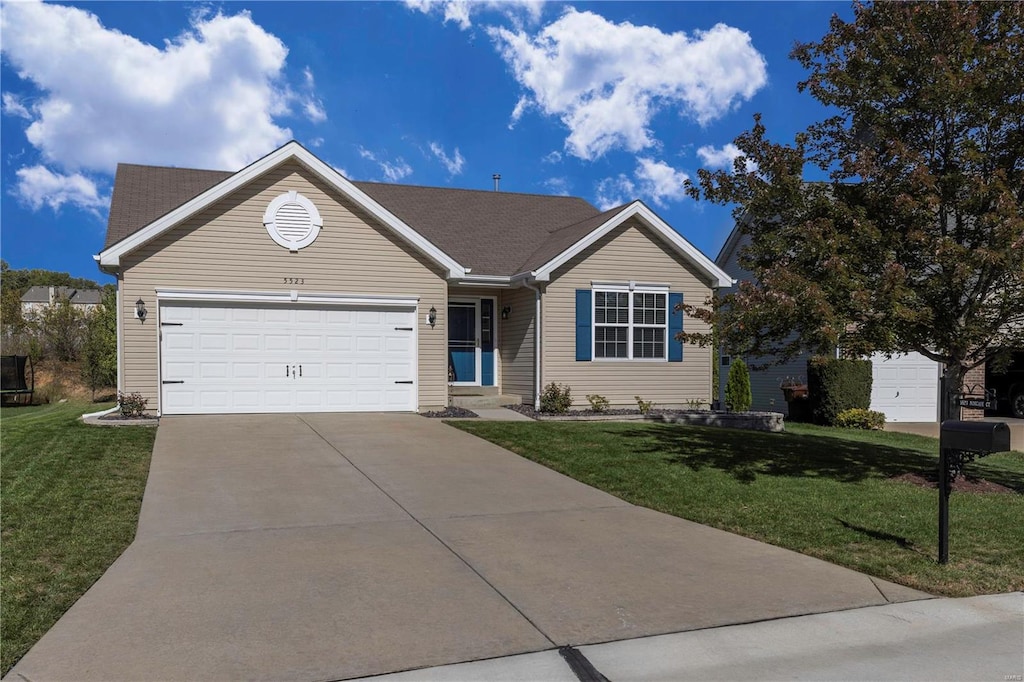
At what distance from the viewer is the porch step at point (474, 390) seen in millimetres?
17212

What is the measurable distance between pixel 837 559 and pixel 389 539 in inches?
141

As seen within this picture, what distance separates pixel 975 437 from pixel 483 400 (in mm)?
12036

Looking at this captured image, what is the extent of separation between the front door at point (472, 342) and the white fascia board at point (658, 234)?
1.89 metres

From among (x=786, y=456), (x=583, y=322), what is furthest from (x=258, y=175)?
(x=786, y=456)

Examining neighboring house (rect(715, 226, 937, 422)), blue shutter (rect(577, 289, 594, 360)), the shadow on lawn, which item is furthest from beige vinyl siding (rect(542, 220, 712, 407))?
the shadow on lawn

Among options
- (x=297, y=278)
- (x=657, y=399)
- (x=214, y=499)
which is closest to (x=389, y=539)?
(x=214, y=499)

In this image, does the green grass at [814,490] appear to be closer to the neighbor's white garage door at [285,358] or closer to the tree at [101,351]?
the neighbor's white garage door at [285,358]

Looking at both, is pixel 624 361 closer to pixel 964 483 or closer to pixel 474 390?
pixel 474 390

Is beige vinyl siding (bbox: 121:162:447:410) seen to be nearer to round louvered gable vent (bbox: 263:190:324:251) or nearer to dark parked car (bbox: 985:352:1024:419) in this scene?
round louvered gable vent (bbox: 263:190:324:251)

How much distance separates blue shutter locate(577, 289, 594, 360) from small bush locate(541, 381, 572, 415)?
0.95 meters

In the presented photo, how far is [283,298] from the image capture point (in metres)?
14.4

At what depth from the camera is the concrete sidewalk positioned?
13.1 ft

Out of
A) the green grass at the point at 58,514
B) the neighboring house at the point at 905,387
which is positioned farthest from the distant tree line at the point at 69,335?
the neighboring house at the point at 905,387

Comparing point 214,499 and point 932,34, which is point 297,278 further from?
point 932,34
